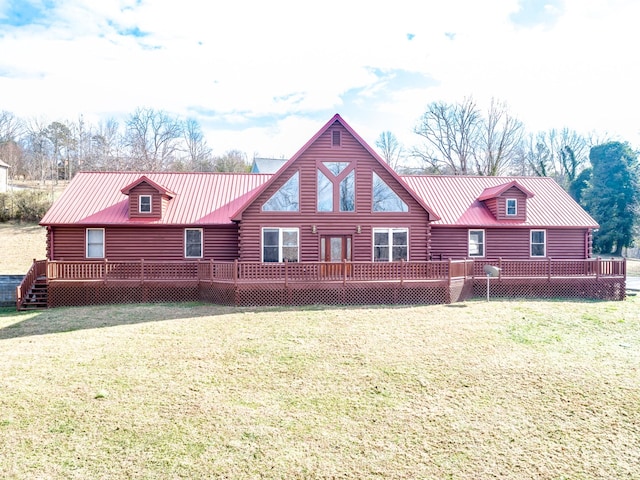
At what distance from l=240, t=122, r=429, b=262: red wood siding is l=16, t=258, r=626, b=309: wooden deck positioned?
198cm

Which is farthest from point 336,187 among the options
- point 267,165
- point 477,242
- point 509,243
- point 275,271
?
point 267,165

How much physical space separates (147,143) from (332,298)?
52609 mm

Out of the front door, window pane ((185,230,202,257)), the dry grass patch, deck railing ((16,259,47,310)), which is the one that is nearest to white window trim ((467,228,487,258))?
the front door

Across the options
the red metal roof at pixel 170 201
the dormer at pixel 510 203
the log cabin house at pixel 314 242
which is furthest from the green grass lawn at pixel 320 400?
the dormer at pixel 510 203

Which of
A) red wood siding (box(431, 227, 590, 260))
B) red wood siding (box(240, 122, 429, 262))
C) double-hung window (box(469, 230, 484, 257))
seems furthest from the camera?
double-hung window (box(469, 230, 484, 257))

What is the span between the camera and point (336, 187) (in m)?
17.2

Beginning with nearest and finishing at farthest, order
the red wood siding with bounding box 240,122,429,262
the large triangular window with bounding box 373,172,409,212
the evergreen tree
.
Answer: the red wood siding with bounding box 240,122,429,262
the large triangular window with bounding box 373,172,409,212
the evergreen tree

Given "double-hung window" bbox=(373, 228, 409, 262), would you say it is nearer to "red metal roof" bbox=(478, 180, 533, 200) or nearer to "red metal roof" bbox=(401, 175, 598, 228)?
"red metal roof" bbox=(401, 175, 598, 228)

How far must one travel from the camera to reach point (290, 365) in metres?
8.86

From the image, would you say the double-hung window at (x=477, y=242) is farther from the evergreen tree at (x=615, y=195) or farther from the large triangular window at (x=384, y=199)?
the evergreen tree at (x=615, y=195)

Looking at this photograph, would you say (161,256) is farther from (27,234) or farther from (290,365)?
(27,234)


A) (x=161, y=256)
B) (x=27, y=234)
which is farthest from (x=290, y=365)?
(x=27, y=234)

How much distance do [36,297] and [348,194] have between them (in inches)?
543

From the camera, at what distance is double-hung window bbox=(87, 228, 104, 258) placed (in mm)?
18125
